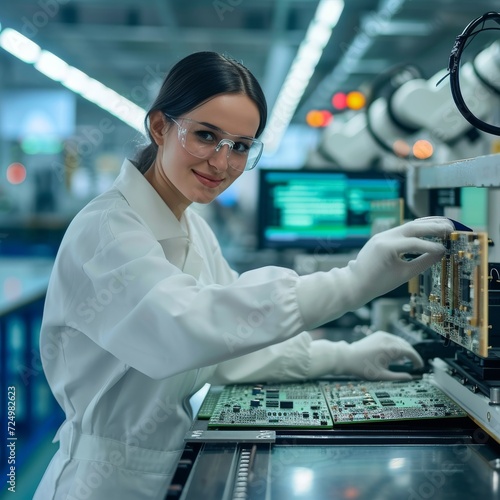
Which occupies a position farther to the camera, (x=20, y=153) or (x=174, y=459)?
(x=20, y=153)

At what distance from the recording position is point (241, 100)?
1.72 metres

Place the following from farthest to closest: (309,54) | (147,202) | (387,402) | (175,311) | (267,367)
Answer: (309,54), (267,367), (147,202), (387,402), (175,311)

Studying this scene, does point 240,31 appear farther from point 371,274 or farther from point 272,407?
point 371,274

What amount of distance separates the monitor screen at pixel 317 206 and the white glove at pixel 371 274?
2.55m

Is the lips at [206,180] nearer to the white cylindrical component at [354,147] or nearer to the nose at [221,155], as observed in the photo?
the nose at [221,155]

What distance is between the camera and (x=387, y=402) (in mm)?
1719

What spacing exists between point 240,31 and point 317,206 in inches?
193

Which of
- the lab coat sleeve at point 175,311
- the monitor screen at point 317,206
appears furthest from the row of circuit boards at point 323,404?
the monitor screen at point 317,206

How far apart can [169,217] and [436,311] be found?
0.75 m

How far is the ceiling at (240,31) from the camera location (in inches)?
285

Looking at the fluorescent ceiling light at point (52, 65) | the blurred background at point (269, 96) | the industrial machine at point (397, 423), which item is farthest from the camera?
the fluorescent ceiling light at point (52, 65)

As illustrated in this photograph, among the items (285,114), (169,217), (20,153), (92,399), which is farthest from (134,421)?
(20,153)

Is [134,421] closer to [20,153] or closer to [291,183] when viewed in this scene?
[291,183]

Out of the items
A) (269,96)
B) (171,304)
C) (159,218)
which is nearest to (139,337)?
(171,304)
